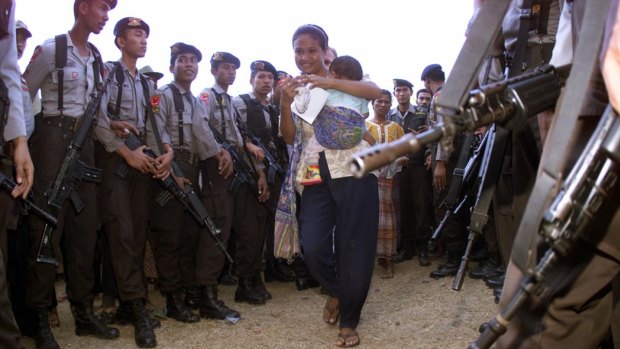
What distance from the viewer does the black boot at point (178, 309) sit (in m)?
4.30

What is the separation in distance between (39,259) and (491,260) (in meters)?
4.15

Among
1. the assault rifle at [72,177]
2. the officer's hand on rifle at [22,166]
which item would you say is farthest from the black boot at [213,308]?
the officer's hand on rifle at [22,166]

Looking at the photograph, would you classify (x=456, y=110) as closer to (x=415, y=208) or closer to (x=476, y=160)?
(x=476, y=160)

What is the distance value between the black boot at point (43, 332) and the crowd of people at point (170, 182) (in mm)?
10

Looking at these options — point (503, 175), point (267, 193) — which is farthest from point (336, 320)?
point (503, 175)

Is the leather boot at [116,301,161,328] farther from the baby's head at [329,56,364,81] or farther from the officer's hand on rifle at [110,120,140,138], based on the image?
the baby's head at [329,56,364,81]

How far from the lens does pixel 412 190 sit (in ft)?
22.8

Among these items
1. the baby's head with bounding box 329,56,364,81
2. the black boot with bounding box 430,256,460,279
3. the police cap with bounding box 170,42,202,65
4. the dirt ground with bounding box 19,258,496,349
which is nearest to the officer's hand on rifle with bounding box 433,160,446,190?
the black boot with bounding box 430,256,460,279

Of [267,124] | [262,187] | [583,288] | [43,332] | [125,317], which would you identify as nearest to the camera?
[583,288]

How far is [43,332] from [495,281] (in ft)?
11.9

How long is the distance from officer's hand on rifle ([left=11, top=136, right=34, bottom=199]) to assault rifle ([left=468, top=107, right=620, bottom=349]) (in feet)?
7.13

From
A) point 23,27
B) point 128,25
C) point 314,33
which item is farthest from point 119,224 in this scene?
point 314,33

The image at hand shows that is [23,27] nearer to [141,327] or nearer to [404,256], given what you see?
[141,327]

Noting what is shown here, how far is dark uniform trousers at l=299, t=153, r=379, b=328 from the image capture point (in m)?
3.67
